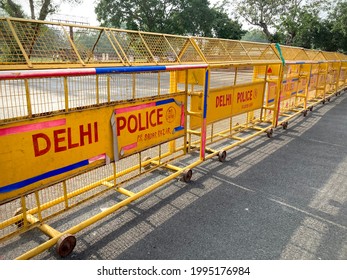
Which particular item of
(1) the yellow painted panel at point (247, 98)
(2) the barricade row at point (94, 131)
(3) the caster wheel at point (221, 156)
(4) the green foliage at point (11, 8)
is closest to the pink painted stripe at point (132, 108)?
(2) the barricade row at point (94, 131)

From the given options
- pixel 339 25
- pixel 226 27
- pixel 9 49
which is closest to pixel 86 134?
pixel 9 49

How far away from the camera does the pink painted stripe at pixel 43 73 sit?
7.04ft

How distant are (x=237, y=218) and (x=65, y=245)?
2.07 meters

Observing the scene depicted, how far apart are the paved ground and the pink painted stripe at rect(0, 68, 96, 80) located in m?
1.83

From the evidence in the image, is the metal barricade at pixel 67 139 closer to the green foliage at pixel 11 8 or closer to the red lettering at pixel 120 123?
the red lettering at pixel 120 123

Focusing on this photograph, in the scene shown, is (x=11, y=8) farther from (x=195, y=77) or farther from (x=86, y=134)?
(x=86, y=134)

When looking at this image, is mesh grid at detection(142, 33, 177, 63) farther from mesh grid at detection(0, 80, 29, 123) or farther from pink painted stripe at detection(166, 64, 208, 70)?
mesh grid at detection(0, 80, 29, 123)

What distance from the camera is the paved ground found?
10.1ft

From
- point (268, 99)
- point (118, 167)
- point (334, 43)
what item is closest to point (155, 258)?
point (118, 167)

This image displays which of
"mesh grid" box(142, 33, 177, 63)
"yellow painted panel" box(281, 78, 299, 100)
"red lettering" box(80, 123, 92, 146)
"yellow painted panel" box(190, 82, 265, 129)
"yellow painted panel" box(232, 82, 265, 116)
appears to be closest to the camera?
"red lettering" box(80, 123, 92, 146)

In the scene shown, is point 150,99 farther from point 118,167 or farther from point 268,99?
point 268,99

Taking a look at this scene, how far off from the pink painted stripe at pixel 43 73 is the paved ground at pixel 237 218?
1831mm

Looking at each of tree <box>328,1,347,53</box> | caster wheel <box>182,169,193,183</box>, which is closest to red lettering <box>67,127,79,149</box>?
caster wheel <box>182,169,193,183</box>

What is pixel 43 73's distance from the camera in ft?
7.73
